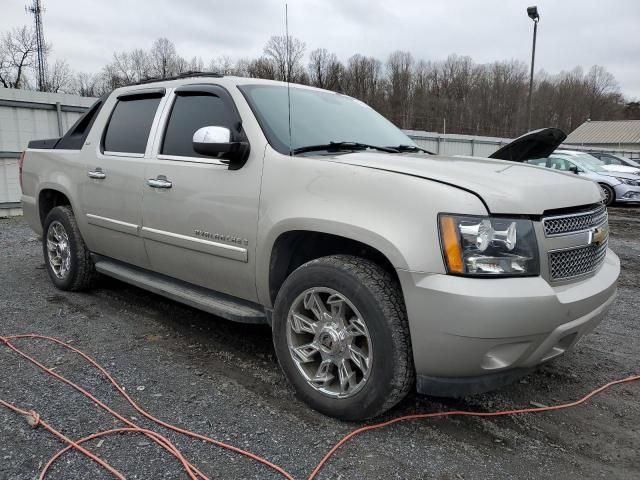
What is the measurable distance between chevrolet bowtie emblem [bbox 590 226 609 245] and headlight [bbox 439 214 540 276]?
0.65 metres

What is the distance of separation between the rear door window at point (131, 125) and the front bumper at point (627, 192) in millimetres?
14212

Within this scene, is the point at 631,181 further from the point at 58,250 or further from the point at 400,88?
the point at 400,88

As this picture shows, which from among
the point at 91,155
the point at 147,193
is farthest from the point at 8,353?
the point at 91,155

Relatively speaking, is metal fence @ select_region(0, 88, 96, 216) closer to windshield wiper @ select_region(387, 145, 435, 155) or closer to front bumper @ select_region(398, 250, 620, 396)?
windshield wiper @ select_region(387, 145, 435, 155)

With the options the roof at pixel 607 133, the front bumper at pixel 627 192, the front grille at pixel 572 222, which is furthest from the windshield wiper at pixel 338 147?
the roof at pixel 607 133

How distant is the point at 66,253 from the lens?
4855mm

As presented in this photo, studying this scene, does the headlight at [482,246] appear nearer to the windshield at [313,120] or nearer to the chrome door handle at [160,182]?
the windshield at [313,120]

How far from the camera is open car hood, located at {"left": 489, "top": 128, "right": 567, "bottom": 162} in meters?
3.63

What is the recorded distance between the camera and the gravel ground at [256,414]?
230cm

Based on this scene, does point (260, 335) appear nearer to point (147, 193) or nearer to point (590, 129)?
point (147, 193)

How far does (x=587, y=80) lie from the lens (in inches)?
3091

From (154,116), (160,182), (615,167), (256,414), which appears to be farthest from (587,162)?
(256,414)

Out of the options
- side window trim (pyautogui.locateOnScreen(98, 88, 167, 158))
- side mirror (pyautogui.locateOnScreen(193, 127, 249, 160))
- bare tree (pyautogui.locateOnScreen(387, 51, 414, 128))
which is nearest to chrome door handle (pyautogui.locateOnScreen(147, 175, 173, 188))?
side window trim (pyautogui.locateOnScreen(98, 88, 167, 158))

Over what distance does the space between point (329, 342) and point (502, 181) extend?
3.88ft
